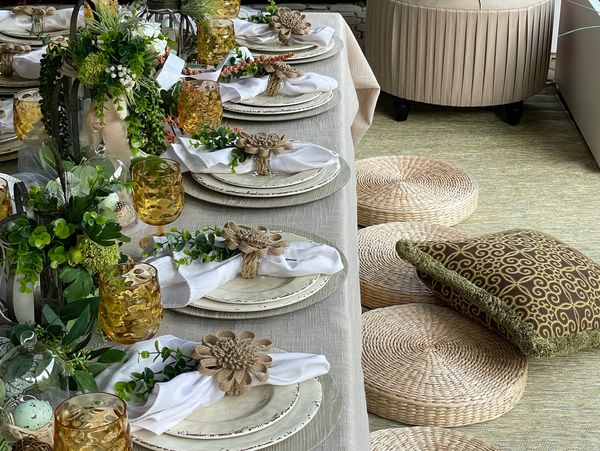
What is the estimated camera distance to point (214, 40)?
2254 mm

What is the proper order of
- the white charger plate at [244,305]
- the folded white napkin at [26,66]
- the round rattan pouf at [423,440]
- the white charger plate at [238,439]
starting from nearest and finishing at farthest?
1. the white charger plate at [238,439]
2. the white charger plate at [244,305]
3. the round rattan pouf at [423,440]
4. the folded white napkin at [26,66]

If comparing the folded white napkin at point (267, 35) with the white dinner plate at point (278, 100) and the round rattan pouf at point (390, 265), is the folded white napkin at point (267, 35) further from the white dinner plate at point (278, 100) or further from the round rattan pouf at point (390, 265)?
the round rattan pouf at point (390, 265)

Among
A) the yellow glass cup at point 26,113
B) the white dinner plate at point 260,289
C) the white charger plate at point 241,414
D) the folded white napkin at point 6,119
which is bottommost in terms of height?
the white dinner plate at point 260,289

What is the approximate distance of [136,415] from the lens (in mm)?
1085

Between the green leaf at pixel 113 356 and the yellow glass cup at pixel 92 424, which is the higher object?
the yellow glass cup at pixel 92 424

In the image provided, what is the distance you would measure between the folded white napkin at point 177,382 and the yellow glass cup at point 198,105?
691 millimetres

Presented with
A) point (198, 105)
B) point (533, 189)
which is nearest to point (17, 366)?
point (198, 105)

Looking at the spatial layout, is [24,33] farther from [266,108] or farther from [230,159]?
[230,159]

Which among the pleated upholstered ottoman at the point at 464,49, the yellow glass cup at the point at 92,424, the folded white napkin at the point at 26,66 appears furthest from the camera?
the pleated upholstered ottoman at the point at 464,49

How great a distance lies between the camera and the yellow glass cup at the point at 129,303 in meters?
1.17

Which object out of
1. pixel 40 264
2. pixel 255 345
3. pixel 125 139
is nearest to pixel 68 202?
pixel 40 264

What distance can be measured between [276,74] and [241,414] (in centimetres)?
119

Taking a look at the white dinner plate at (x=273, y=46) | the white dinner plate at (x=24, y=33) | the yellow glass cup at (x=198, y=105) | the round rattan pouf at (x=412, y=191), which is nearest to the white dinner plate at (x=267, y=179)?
the yellow glass cup at (x=198, y=105)

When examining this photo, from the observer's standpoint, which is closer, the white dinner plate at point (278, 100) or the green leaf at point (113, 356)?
the green leaf at point (113, 356)
